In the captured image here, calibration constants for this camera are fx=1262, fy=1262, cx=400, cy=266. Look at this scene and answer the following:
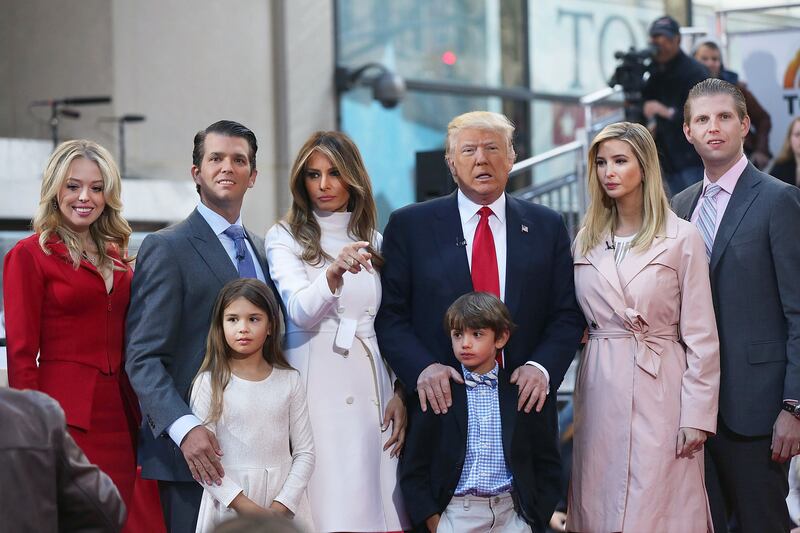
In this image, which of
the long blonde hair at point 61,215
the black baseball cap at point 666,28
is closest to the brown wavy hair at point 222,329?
the long blonde hair at point 61,215

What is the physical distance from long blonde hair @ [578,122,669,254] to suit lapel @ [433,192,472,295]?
1.43 feet

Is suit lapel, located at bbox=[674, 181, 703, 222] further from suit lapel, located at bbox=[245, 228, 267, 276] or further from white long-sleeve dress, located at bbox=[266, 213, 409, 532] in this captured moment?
suit lapel, located at bbox=[245, 228, 267, 276]

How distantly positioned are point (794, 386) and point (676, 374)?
0.37 metres

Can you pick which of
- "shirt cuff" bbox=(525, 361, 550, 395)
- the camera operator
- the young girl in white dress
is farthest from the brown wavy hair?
the camera operator

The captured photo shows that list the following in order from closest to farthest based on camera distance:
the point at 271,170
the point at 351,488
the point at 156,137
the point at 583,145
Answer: the point at 351,488 → the point at 583,145 → the point at 156,137 → the point at 271,170

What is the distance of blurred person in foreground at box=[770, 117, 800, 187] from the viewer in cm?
771

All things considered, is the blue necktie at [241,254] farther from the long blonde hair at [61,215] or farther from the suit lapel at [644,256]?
the suit lapel at [644,256]

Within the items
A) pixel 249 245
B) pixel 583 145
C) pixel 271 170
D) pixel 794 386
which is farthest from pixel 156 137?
pixel 794 386

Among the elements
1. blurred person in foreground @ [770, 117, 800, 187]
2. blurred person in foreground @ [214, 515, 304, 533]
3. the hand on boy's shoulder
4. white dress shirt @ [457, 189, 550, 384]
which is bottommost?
the hand on boy's shoulder

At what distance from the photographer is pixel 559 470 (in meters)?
4.03

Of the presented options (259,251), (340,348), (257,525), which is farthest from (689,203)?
(257,525)

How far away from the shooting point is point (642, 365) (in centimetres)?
407

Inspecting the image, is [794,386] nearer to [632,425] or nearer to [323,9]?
[632,425]

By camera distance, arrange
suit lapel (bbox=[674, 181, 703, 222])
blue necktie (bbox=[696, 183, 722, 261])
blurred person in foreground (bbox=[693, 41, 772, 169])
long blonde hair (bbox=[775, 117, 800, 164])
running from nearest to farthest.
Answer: blue necktie (bbox=[696, 183, 722, 261]) → suit lapel (bbox=[674, 181, 703, 222]) → long blonde hair (bbox=[775, 117, 800, 164]) → blurred person in foreground (bbox=[693, 41, 772, 169])
